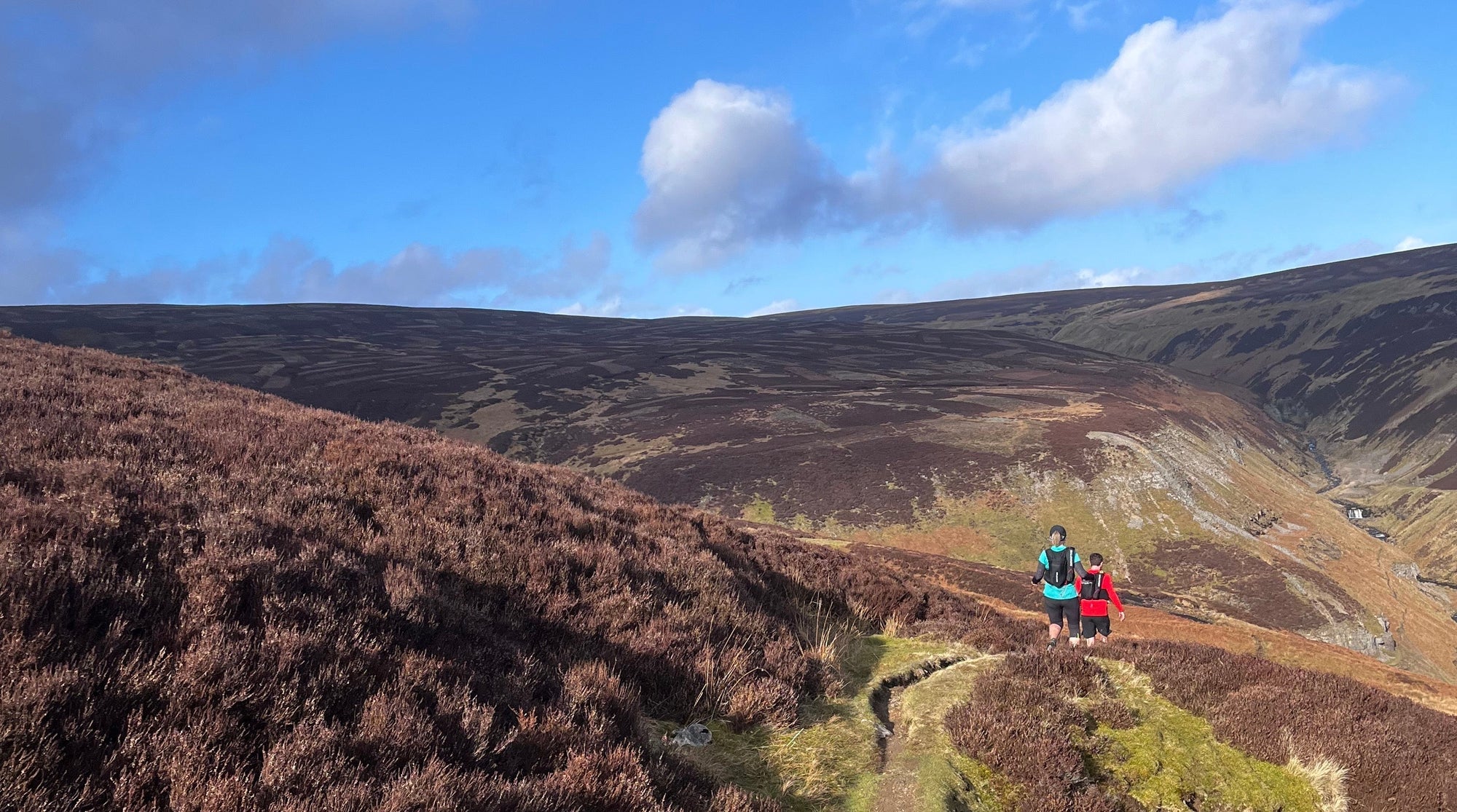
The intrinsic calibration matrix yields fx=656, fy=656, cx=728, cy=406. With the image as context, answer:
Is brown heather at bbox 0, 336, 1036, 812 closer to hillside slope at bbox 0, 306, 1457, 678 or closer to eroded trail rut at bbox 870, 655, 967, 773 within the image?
eroded trail rut at bbox 870, 655, 967, 773

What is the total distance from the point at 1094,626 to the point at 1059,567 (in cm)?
134

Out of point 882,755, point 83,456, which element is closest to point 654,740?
point 882,755

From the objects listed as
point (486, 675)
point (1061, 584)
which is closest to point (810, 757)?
point (486, 675)

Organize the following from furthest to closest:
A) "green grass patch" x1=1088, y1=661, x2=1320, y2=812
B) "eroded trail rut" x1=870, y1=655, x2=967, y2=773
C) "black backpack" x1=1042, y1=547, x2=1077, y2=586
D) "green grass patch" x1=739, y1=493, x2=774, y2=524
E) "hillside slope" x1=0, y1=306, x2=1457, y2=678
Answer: "green grass patch" x1=739, y1=493, x2=774, y2=524
"hillside slope" x1=0, y1=306, x2=1457, y2=678
"black backpack" x1=1042, y1=547, x2=1077, y2=586
"eroded trail rut" x1=870, y1=655, x2=967, y2=773
"green grass patch" x1=1088, y1=661, x2=1320, y2=812

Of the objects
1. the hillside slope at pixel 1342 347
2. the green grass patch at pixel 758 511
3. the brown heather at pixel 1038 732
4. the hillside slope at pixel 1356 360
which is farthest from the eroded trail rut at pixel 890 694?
the hillside slope at pixel 1342 347

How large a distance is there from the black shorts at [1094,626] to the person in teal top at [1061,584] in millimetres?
289

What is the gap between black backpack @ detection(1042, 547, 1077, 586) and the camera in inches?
499

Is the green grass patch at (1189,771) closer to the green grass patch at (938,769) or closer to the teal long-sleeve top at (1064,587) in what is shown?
the green grass patch at (938,769)

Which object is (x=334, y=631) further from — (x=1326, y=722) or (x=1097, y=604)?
(x=1097, y=604)

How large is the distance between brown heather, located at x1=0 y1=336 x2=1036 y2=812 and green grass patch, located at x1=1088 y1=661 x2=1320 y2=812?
2.97 metres

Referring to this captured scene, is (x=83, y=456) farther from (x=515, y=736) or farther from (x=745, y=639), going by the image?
(x=745, y=639)

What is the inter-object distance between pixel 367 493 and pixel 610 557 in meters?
3.25

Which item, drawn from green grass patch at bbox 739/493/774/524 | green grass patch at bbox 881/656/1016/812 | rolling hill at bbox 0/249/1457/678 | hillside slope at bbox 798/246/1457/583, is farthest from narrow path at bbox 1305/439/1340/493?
green grass patch at bbox 881/656/1016/812

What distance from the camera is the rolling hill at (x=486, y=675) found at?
366cm
